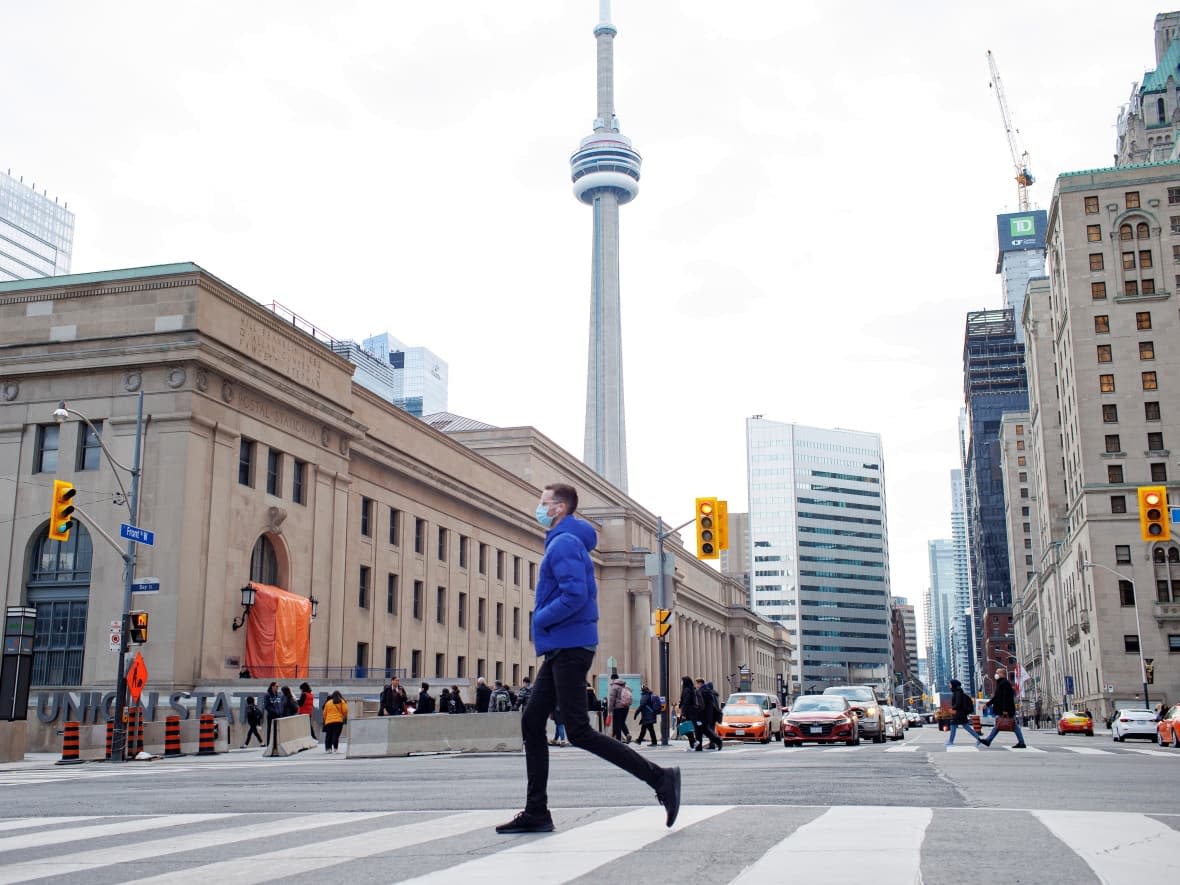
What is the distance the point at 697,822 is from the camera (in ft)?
25.3

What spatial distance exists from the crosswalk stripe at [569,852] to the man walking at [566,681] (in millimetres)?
272

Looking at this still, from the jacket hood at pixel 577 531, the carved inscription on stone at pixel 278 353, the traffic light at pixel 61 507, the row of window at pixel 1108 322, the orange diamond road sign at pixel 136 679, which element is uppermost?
the row of window at pixel 1108 322

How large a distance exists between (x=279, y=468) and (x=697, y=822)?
37.9 m

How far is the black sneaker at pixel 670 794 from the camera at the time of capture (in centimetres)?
713

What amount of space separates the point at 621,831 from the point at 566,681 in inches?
38.6

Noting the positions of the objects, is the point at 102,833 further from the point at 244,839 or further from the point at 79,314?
the point at 79,314

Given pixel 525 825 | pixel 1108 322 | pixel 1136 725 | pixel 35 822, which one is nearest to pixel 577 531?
pixel 525 825

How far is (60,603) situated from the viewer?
124 feet

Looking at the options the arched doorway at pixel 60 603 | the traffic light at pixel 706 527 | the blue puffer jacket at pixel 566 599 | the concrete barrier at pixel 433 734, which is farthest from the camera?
the arched doorway at pixel 60 603

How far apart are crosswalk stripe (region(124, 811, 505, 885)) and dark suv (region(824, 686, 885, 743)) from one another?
2634 cm

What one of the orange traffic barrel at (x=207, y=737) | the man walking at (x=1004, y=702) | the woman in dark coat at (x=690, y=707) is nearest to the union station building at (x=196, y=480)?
the orange traffic barrel at (x=207, y=737)

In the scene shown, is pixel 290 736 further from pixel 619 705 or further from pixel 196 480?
pixel 196 480

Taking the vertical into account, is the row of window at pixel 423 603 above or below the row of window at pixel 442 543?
below

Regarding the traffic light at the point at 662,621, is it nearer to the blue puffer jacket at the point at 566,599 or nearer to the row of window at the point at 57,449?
the row of window at the point at 57,449
